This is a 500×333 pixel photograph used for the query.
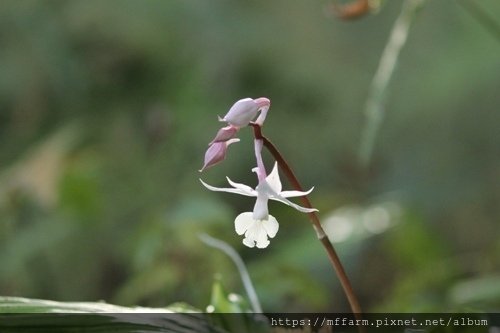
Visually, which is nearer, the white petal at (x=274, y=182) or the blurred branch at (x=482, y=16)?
the white petal at (x=274, y=182)

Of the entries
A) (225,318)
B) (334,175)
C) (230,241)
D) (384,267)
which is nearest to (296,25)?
(334,175)

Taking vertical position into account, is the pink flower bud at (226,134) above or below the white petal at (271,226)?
above

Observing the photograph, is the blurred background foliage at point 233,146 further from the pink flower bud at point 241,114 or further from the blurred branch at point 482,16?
the pink flower bud at point 241,114

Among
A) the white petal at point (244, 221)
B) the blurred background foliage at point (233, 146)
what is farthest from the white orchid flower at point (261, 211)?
the blurred background foliage at point (233, 146)

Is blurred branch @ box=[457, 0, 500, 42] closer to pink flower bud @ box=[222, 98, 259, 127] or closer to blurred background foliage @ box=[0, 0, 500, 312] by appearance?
blurred background foliage @ box=[0, 0, 500, 312]

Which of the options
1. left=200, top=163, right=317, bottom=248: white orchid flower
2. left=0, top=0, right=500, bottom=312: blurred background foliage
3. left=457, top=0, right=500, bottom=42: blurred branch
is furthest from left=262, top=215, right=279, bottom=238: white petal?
left=0, top=0, right=500, bottom=312: blurred background foliage

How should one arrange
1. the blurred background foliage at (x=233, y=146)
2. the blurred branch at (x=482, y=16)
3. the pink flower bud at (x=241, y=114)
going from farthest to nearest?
1. the blurred background foliage at (x=233, y=146)
2. the blurred branch at (x=482, y=16)
3. the pink flower bud at (x=241, y=114)

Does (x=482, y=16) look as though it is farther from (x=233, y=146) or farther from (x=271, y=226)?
(x=233, y=146)
